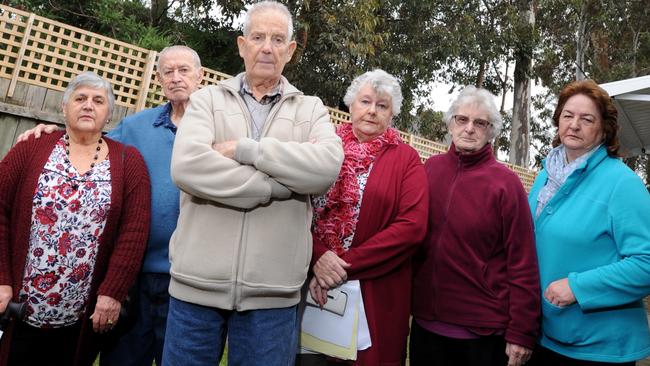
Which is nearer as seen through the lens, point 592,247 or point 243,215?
point 243,215

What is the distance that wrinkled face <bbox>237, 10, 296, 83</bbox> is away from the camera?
6.66 ft

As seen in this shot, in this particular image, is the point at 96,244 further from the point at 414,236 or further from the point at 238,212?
the point at 414,236

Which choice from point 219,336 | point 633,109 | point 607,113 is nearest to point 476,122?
point 607,113

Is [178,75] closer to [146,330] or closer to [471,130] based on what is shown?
[146,330]

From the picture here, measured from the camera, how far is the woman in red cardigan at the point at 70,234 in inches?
87.0

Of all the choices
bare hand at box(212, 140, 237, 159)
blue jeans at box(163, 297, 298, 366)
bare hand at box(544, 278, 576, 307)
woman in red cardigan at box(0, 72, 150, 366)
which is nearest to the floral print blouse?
woman in red cardigan at box(0, 72, 150, 366)

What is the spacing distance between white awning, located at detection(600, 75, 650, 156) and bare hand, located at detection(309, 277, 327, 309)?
3688 millimetres

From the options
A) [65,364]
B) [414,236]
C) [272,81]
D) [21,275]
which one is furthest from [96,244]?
[414,236]

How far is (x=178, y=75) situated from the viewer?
2.79 metres

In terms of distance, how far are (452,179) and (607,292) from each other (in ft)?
2.68

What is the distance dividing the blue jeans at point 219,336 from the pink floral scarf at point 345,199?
1.89ft

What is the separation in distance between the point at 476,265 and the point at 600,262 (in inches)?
20.1

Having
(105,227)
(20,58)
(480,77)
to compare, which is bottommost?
(105,227)

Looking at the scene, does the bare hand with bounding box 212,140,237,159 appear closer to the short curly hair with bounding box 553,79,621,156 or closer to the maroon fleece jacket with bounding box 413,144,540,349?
the maroon fleece jacket with bounding box 413,144,540,349
